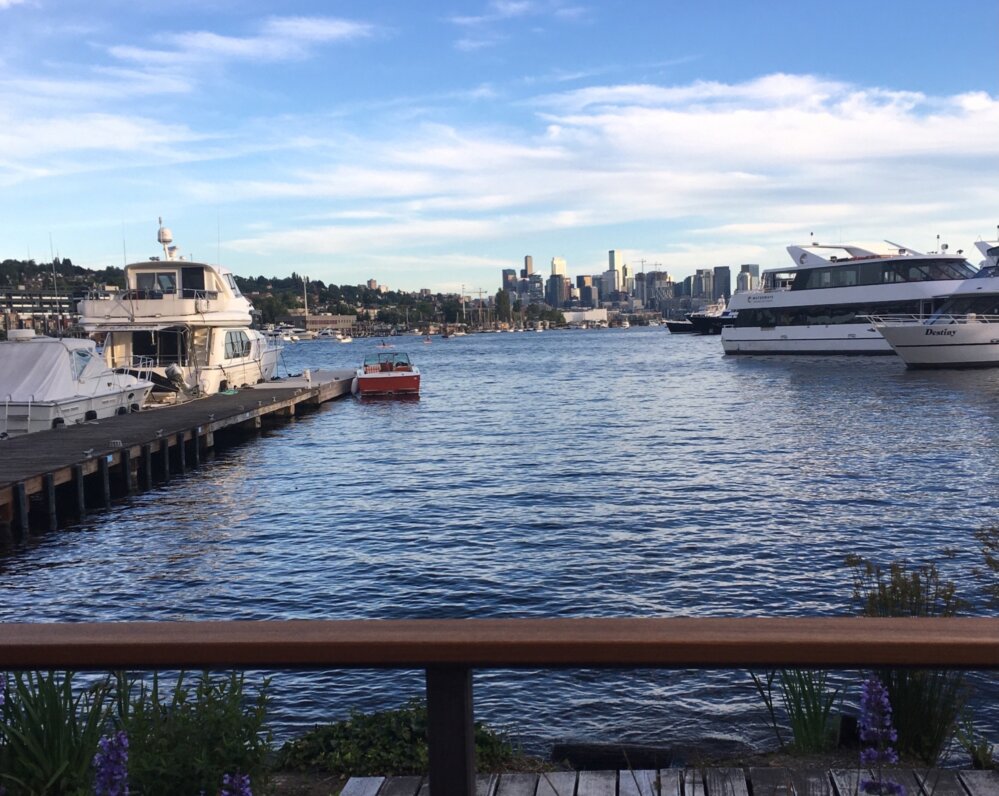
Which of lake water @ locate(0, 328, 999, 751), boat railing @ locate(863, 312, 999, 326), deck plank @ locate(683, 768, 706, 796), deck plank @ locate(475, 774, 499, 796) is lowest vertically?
lake water @ locate(0, 328, 999, 751)

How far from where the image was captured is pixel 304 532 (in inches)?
700

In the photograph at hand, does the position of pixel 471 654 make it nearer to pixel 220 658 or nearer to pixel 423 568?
pixel 220 658

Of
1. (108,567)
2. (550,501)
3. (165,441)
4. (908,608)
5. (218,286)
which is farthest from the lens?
(218,286)

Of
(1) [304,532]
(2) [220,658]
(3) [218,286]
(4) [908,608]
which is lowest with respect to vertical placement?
(1) [304,532]

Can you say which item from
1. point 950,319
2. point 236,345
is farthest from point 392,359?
point 950,319

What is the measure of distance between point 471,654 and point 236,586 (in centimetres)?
1224

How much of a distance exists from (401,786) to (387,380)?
42573 millimetres

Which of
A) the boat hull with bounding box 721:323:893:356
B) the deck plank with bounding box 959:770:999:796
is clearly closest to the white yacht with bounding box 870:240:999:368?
the boat hull with bounding box 721:323:893:356

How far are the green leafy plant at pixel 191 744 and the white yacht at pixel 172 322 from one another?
30.1m

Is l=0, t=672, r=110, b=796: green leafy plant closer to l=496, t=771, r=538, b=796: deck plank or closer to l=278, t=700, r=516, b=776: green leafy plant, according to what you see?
l=278, t=700, r=516, b=776: green leafy plant

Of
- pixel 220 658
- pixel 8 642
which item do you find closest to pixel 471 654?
pixel 220 658

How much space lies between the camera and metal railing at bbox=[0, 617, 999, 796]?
2289 millimetres

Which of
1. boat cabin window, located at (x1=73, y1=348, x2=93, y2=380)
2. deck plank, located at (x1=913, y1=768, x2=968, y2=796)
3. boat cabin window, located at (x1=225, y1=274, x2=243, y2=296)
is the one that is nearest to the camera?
deck plank, located at (x1=913, y1=768, x2=968, y2=796)

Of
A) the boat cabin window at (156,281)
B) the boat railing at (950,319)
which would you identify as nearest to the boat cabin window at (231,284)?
the boat cabin window at (156,281)
